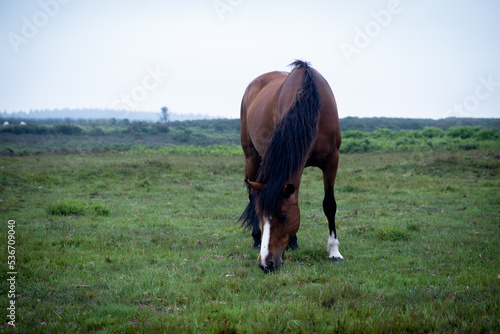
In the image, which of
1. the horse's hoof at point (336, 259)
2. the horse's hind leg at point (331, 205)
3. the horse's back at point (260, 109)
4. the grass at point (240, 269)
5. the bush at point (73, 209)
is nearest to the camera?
the grass at point (240, 269)

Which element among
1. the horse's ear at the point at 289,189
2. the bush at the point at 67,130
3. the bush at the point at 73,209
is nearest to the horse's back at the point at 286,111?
the horse's ear at the point at 289,189

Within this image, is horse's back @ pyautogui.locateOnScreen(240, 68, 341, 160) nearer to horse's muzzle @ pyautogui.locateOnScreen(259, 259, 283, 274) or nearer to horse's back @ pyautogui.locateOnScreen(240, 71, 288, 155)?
horse's back @ pyautogui.locateOnScreen(240, 71, 288, 155)

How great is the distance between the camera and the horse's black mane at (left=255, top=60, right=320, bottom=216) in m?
4.23

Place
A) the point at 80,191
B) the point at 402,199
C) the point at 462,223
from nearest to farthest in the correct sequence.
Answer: the point at 462,223 → the point at 402,199 → the point at 80,191

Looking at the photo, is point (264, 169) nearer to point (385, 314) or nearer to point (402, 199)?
point (385, 314)

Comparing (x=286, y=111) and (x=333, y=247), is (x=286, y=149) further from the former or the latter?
(x=333, y=247)

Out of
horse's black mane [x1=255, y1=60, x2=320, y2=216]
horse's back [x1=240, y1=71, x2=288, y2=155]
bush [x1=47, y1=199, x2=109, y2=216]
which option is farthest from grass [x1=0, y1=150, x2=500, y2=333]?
horse's back [x1=240, y1=71, x2=288, y2=155]

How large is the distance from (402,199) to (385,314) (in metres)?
8.28

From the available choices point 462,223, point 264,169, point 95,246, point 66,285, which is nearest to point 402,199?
point 462,223

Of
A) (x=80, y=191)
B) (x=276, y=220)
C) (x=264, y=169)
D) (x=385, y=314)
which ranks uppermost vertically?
(x=264, y=169)

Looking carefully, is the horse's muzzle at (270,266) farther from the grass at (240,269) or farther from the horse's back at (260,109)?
the horse's back at (260,109)

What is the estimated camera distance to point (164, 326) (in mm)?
3072

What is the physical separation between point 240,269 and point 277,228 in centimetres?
80

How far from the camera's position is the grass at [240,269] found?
10.5 ft
